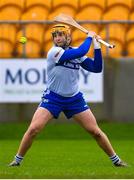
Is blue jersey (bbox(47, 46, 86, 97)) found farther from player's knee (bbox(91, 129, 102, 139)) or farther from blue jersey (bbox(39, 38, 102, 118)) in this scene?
player's knee (bbox(91, 129, 102, 139))

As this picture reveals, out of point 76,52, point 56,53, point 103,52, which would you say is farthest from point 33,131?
point 103,52

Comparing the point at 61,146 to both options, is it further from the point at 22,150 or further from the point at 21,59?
the point at 22,150

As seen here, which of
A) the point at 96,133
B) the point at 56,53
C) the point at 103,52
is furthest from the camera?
the point at 103,52

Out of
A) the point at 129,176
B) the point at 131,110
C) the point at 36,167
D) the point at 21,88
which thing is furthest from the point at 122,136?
the point at 129,176

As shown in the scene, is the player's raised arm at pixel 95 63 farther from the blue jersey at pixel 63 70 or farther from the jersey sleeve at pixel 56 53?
the jersey sleeve at pixel 56 53

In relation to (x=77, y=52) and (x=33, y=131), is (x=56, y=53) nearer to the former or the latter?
(x=77, y=52)

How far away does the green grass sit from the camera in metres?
10.7

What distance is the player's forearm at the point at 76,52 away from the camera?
11152mm

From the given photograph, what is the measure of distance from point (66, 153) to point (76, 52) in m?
3.82

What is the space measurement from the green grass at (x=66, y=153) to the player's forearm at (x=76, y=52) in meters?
1.50

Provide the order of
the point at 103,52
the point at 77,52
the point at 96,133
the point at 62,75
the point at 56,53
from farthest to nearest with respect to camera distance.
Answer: the point at 103,52, the point at 96,133, the point at 62,75, the point at 56,53, the point at 77,52

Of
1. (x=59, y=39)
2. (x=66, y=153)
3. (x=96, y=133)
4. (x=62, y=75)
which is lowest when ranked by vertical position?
(x=66, y=153)

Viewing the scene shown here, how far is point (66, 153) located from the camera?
577 inches

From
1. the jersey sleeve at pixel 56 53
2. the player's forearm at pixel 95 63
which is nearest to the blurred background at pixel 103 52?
the player's forearm at pixel 95 63
